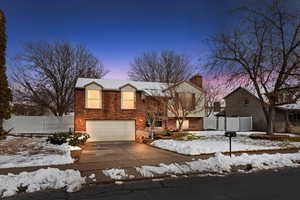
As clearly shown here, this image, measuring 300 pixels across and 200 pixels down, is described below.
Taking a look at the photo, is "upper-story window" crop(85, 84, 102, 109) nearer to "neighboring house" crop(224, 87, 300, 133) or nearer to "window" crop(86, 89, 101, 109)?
"window" crop(86, 89, 101, 109)

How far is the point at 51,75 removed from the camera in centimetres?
2659

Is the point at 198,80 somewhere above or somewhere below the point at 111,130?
above

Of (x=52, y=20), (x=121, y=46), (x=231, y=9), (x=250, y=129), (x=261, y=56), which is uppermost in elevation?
(x=231, y=9)

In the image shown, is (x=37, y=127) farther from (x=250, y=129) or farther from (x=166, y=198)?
(x=250, y=129)

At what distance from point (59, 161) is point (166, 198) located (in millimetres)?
5808

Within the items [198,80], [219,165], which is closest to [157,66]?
[198,80]

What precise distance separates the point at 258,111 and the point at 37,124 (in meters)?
27.0

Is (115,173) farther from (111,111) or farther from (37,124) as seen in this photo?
(37,124)

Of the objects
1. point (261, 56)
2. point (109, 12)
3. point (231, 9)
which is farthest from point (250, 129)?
point (109, 12)

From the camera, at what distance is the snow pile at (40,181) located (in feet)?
18.6

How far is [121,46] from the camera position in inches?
719

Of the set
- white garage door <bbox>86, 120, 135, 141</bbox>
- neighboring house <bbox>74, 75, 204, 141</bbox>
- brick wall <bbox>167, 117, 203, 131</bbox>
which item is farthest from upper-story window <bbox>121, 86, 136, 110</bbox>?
brick wall <bbox>167, 117, 203, 131</bbox>

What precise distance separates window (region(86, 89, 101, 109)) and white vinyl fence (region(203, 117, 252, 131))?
599 inches

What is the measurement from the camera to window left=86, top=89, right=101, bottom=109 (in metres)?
19.2
